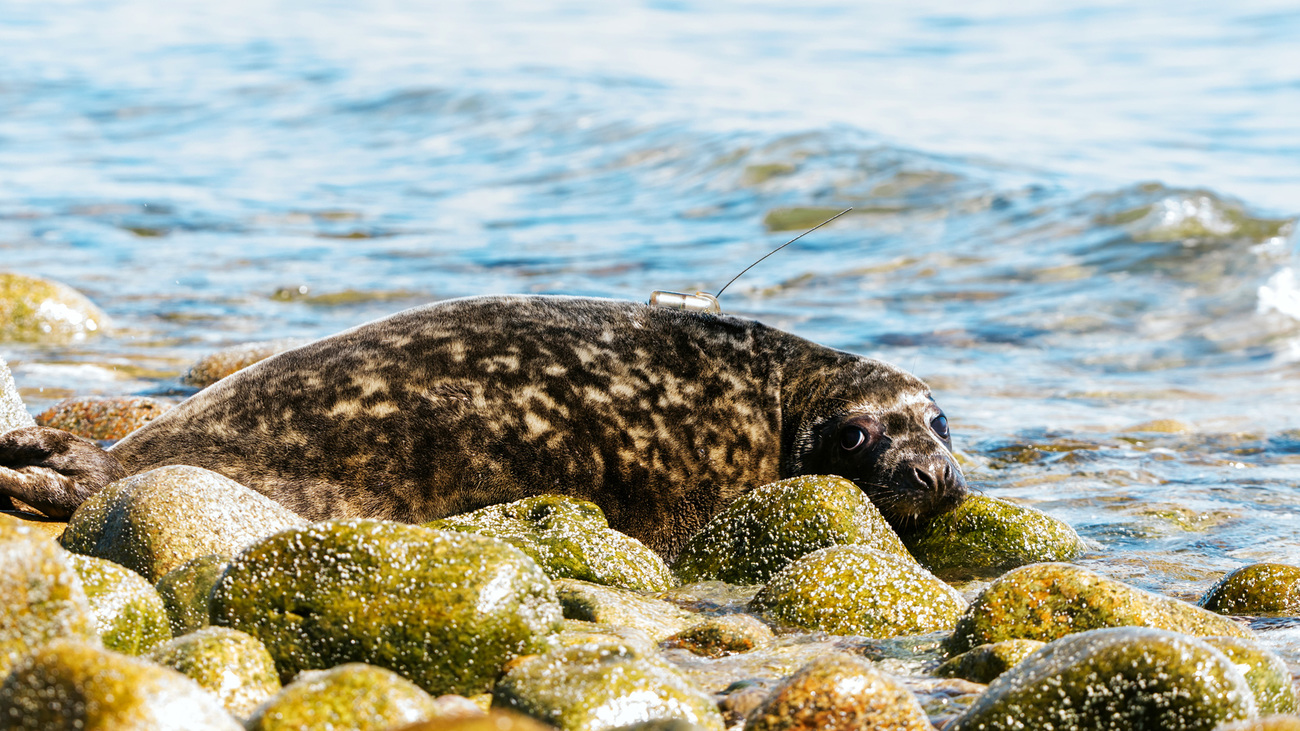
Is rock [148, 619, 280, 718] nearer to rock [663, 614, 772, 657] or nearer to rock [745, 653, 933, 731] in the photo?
rock [745, 653, 933, 731]

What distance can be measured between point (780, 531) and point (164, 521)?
5.90 ft

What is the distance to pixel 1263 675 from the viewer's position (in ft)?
9.68

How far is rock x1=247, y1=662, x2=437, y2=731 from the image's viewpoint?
7.75 ft

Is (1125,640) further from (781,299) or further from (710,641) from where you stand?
(781,299)

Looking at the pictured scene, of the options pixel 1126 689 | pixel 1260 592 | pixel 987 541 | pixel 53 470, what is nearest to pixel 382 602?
pixel 1126 689

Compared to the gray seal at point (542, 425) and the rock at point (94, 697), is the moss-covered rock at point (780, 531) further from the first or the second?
the rock at point (94, 697)

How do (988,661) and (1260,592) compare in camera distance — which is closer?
(988,661)

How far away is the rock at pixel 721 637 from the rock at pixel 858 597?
0.48ft

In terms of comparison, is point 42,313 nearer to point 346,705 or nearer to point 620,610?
point 620,610

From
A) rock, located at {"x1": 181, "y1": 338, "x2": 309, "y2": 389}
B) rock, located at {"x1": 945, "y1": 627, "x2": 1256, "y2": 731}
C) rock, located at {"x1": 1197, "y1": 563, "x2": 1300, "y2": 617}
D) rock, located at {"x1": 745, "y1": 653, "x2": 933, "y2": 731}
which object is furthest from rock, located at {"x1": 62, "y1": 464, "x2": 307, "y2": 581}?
rock, located at {"x1": 181, "y1": 338, "x2": 309, "y2": 389}

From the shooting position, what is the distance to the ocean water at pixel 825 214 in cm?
716

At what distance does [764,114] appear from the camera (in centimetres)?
1850

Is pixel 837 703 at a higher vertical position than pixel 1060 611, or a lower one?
higher

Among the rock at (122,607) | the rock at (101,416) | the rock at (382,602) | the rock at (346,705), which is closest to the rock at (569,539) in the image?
the rock at (382,602)
